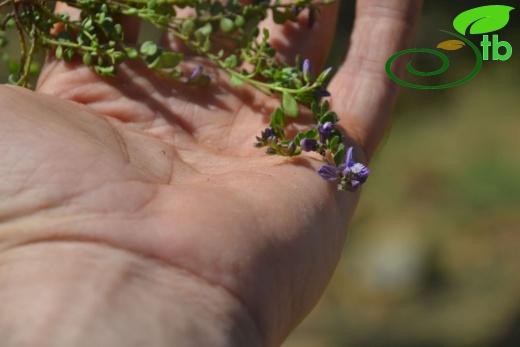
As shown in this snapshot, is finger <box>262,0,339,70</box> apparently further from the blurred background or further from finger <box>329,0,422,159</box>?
the blurred background

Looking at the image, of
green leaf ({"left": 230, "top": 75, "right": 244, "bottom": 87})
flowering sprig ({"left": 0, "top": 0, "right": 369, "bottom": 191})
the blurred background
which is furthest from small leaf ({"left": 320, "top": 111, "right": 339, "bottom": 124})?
the blurred background

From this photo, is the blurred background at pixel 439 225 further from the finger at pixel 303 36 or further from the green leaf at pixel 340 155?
the green leaf at pixel 340 155

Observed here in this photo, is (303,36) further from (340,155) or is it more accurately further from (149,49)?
(340,155)

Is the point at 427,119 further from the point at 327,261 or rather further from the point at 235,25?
the point at 327,261

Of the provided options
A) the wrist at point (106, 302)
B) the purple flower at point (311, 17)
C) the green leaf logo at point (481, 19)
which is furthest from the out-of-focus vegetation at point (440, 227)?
the wrist at point (106, 302)

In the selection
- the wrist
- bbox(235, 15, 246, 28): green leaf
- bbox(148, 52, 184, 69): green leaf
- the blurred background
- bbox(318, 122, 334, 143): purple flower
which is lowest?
the blurred background

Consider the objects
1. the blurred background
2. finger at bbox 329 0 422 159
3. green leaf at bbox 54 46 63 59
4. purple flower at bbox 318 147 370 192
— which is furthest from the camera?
the blurred background

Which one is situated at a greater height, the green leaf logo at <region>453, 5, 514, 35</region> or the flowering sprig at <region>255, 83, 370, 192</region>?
the green leaf logo at <region>453, 5, 514, 35</region>

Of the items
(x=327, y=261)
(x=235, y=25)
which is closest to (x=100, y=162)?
(x=327, y=261)
